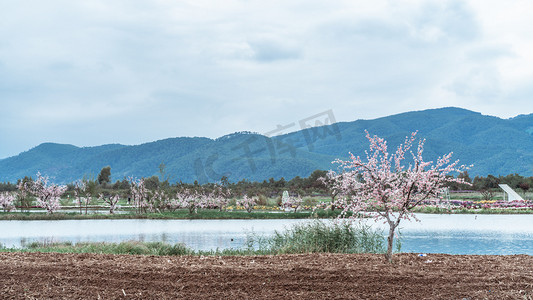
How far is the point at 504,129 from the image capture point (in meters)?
186

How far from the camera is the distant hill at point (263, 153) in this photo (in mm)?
120125

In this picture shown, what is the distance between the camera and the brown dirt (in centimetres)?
755

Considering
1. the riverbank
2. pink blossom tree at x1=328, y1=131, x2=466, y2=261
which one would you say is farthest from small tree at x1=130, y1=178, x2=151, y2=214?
pink blossom tree at x1=328, y1=131, x2=466, y2=261

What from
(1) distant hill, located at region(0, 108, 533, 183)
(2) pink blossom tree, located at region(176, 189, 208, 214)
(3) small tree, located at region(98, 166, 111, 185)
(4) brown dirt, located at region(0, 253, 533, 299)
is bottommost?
(4) brown dirt, located at region(0, 253, 533, 299)

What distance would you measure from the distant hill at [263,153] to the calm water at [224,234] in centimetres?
6884

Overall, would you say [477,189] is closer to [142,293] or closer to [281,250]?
[281,250]

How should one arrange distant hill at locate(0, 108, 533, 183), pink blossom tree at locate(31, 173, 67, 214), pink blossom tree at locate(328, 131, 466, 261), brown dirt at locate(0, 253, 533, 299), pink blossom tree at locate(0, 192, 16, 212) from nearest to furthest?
1. brown dirt at locate(0, 253, 533, 299)
2. pink blossom tree at locate(328, 131, 466, 261)
3. pink blossom tree at locate(31, 173, 67, 214)
4. pink blossom tree at locate(0, 192, 16, 212)
5. distant hill at locate(0, 108, 533, 183)

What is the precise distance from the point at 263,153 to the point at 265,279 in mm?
124446

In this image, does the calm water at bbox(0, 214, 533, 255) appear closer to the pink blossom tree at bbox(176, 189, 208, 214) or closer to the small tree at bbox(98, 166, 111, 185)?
the pink blossom tree at bbox(176, 189, 208, 214)

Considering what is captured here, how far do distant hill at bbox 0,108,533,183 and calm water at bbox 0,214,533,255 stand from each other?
6884cm

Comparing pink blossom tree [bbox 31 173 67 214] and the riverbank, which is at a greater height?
pink blossom tree [bbox 31 173 67 214]

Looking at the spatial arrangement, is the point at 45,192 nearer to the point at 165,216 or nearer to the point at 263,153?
the point at 165,216

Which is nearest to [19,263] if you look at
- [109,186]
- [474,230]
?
[474,230]

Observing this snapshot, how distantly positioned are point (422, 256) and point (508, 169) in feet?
481
